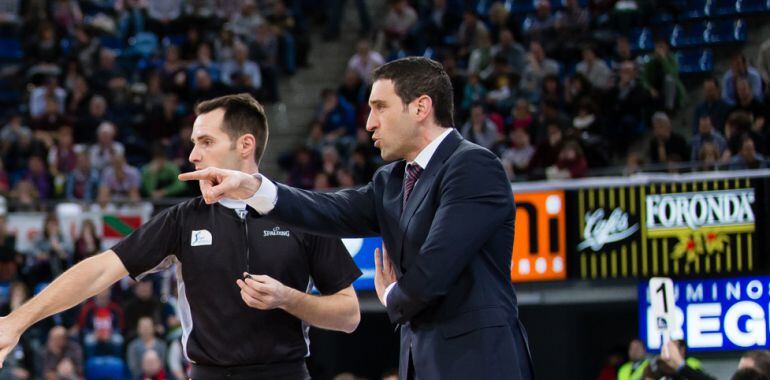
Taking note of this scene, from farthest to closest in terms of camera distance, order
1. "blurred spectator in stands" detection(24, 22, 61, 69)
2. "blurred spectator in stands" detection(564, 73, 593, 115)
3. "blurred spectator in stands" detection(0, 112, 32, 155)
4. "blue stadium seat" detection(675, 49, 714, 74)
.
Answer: "blurred spectator in stands" detection(24, 22, 61, 69) < "blurred spectator in stands" detection(0, 112, 32, 155) < "blue stadium seat" detection(675, 49, 714, 74) < "blurred spectator in stands" detection(564, 73, 593, 115)

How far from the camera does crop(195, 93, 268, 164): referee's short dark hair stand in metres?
6.03

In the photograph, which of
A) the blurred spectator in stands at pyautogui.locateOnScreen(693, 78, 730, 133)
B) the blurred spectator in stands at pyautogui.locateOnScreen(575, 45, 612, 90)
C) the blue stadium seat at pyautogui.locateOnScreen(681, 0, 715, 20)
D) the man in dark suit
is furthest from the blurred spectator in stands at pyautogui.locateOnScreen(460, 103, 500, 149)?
the man in dark suit

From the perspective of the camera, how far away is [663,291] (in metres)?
8.28

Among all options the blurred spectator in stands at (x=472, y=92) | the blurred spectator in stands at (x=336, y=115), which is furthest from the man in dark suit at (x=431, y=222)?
the blurred spectator in stands at (x=336, y=115)

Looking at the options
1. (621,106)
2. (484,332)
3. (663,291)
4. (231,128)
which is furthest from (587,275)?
(484,332)

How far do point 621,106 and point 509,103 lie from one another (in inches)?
66.3

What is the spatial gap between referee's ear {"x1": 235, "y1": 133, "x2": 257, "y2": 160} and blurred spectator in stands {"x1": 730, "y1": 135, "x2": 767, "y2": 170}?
8.38m

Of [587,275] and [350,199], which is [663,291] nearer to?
[350,199]

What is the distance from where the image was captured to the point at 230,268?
6027 mm

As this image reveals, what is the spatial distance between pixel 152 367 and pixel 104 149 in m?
4.98

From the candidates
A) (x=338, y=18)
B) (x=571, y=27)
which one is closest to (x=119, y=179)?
(x=338, y=18)

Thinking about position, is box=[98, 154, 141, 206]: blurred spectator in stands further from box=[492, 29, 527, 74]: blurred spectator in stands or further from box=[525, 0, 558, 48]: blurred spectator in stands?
box=[525, 0, 558, 48]: blurred spectator in stands

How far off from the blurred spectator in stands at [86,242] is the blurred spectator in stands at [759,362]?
369 inches

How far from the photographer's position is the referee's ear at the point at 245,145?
6.02 meters
